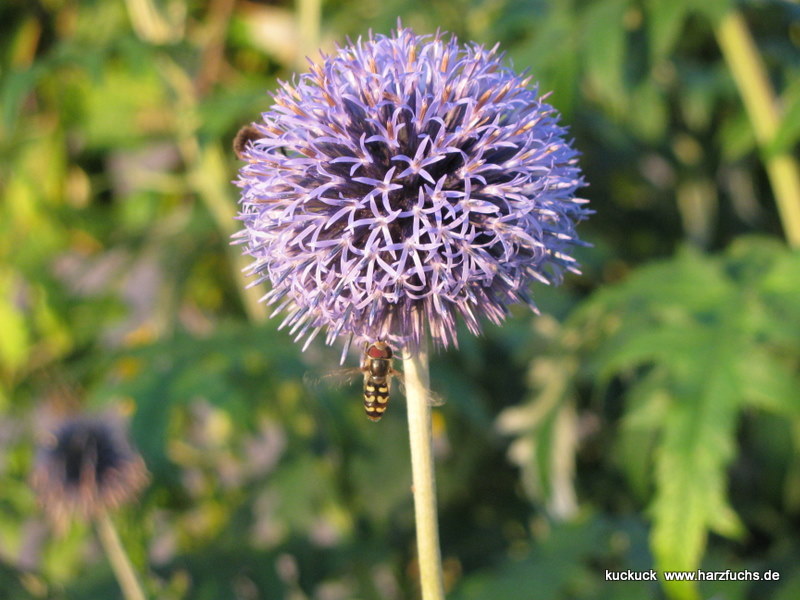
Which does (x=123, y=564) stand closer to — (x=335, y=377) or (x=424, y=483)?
(x=335, y=377)

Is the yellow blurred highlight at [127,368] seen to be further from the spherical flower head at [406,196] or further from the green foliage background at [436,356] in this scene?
the spherical flower head at [406,196]

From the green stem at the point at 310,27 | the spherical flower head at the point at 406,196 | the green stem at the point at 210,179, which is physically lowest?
the spherical flower head at the point at 406,196

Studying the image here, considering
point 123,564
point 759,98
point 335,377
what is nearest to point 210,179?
point 123,564

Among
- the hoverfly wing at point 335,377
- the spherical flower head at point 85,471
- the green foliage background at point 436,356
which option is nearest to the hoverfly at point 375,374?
the hoverfly wing at point 335,377

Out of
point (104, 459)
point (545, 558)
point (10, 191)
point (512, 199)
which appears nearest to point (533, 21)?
point (512, 199)

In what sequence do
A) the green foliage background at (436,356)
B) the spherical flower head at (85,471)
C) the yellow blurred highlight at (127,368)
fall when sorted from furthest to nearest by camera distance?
the yellow blurred highlight at (127,368) < the spherical flower head at (85,471) < the green foliage background at (436,356)

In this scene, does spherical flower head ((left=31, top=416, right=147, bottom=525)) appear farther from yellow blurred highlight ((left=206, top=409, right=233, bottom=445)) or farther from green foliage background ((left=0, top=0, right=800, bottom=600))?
yellow blurred highlight ((left=206, top=409, right=233, bottom=445))
